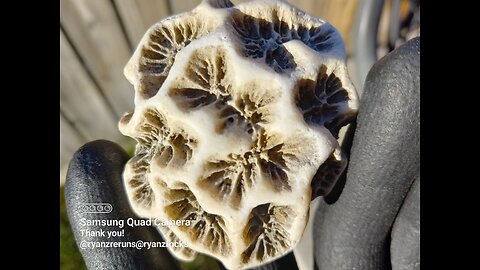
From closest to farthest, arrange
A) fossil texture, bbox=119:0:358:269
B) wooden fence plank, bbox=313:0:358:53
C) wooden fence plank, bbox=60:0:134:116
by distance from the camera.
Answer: fossil texture, bbox=119:0:358:269 < wooden fence plank, bbox=60:0:134:116 < wooden fence plank, bbox=313:0:358:53

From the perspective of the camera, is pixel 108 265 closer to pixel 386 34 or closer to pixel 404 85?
pixel 404 85

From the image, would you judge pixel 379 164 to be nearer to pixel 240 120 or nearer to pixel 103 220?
pixel 240 120

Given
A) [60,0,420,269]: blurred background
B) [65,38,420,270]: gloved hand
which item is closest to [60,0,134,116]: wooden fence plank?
[60,0,420,269]: blurred background

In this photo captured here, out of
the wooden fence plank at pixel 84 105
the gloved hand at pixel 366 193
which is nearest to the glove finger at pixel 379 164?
the gloved hand at pixel 366 193

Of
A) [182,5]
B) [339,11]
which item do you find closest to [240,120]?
[182,5]

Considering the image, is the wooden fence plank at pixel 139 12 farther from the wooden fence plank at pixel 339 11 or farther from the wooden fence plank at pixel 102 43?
the wooden fence plank at pixel 339 11

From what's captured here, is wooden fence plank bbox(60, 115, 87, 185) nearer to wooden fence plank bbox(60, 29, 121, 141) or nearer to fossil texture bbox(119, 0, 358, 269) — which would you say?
wooden fence plank bbox(60, 29, 121, 141)
